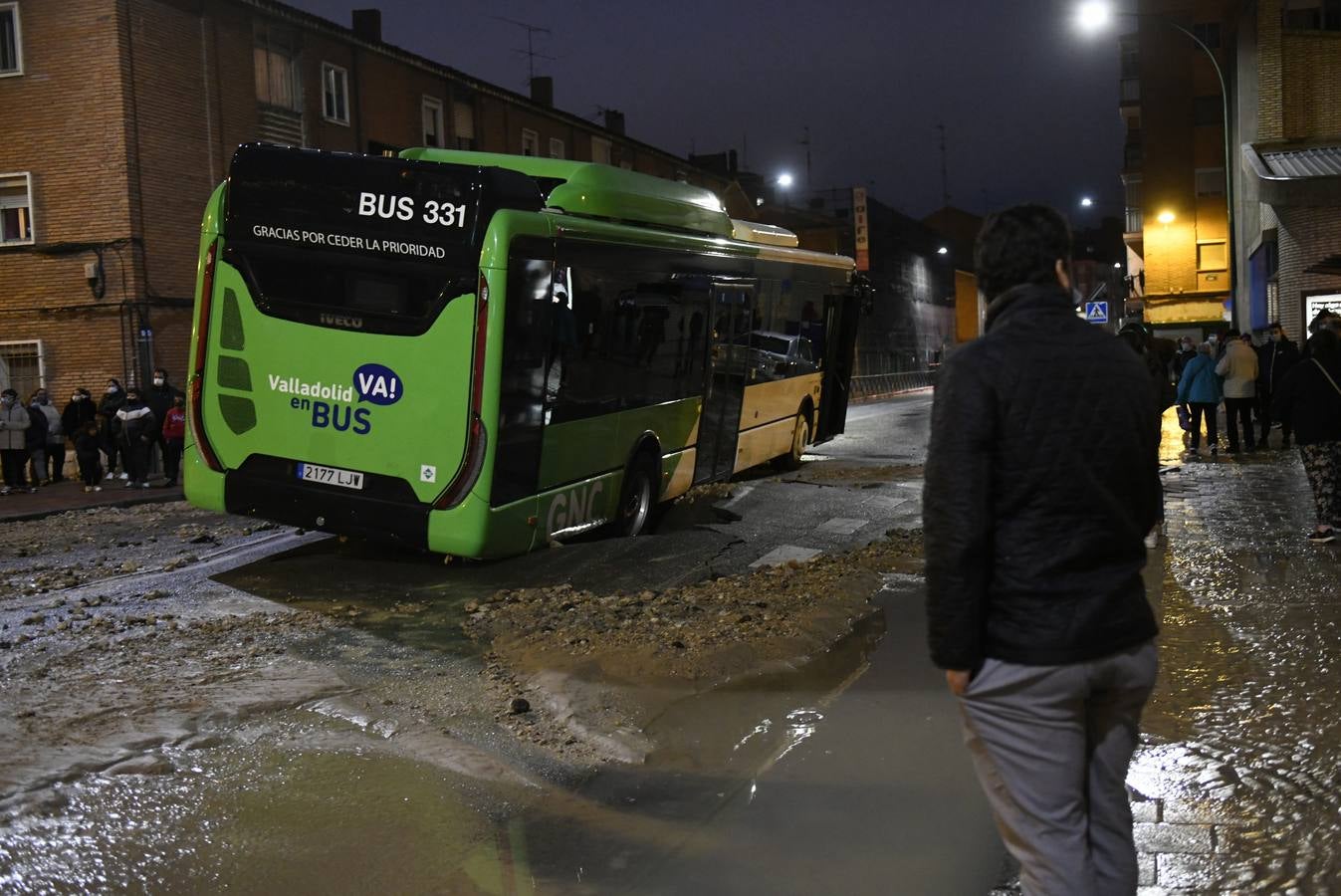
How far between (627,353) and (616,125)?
43275 millimetres

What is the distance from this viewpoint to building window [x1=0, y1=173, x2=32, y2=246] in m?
26.0

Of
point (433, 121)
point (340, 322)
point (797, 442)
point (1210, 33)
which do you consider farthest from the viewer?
point (1210, 33)

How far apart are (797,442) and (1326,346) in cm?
832

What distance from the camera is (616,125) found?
53062 millimetres

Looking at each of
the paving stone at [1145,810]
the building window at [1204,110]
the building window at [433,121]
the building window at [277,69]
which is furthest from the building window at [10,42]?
the building window at [1204,110]

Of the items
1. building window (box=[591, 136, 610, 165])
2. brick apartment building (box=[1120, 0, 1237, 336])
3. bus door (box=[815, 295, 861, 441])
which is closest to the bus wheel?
bus door (box=[815, 295, 861, 441])

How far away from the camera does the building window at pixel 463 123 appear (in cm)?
3772

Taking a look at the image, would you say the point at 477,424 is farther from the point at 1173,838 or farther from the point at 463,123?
the point at 463,123

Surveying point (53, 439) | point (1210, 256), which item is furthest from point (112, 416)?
point (1210, 256)

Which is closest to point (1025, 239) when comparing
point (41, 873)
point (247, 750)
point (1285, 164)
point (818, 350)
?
point (41, 873)

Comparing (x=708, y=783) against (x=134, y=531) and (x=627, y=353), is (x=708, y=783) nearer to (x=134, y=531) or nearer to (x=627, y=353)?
(x=627, y=353)

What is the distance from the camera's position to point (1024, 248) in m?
3.14

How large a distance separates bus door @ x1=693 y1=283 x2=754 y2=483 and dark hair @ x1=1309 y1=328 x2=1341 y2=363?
5670 mm

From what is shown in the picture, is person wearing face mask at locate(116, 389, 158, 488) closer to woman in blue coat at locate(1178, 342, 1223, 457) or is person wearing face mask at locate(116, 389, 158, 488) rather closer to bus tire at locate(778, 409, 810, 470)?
bus tire at locate(778, 409, 810, 470)
